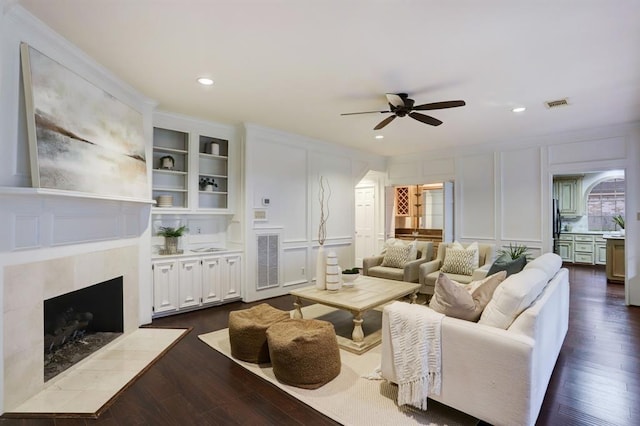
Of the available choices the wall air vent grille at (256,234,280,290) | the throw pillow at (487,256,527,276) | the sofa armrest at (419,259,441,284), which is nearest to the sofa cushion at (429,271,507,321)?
the throw pillow at (487,256,527,276)

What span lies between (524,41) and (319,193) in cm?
384

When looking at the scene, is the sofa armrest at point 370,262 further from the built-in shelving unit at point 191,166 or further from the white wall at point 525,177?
the built-in shelving unit at point 191,166

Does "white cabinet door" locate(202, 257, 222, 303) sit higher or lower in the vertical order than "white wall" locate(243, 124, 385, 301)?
lower

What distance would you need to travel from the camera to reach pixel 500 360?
1.80m

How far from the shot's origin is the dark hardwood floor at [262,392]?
2.05m

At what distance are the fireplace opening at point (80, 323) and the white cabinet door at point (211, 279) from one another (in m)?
1.09

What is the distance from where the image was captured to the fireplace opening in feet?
9.18

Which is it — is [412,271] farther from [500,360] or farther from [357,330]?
[500,360]

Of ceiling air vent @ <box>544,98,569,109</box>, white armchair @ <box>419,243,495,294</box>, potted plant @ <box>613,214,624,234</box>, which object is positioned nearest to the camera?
ceiling air vent @ <box>544,98,569,109</box>

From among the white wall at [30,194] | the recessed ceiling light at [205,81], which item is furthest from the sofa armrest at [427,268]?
the white wall at [30,194]

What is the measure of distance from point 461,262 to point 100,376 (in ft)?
14.5

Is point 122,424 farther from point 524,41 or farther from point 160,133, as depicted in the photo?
point 524,41

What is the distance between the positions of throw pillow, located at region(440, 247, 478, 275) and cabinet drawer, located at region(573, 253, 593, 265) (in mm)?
5434

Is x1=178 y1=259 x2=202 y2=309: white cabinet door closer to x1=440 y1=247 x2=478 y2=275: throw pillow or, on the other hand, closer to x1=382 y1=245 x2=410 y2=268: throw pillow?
x1=382 y1=245 x2=410 y2=268: throw pillow
